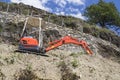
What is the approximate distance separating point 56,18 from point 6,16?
14510mm

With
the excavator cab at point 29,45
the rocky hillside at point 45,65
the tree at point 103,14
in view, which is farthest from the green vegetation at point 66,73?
the tree at point 103,14

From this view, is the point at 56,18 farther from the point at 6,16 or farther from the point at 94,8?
the point at 94,8

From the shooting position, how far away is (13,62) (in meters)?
28.5

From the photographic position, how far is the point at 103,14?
244ft

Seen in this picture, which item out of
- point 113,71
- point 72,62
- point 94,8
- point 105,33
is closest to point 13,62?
point 72,62

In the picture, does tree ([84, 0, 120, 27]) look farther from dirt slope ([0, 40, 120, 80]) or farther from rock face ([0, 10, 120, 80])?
dirt slope ([0, 40, 120, 80])

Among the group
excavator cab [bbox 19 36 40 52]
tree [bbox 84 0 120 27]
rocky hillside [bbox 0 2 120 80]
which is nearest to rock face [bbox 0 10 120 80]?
rocky hillside [bbox 0 2 120 80]

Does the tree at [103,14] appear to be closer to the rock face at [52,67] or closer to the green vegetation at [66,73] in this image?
the rock face at [52,67]

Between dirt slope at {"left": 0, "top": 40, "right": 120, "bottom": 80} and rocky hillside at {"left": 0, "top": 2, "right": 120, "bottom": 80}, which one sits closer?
dirt slope at {"left": 0, "top": 40, "right": 120, "bottom": 80}

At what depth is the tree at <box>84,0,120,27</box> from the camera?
73938 millimetres

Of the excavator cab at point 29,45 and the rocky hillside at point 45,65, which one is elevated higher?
the excavator cab at point 29,45

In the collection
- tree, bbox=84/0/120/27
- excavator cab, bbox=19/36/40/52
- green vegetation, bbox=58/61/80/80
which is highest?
excavator cab, bbox=19/36/40/52

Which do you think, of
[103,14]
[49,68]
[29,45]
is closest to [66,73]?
[49,68]

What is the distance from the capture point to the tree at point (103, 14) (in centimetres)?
7394
